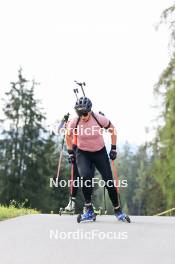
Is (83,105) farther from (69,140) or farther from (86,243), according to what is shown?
(86,243)

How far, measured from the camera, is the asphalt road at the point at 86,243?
5816 mm

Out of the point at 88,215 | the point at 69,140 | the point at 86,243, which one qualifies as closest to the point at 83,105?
the point at 69,140

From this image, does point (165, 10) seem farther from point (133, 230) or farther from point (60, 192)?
point (60, 192)

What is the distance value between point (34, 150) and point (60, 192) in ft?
14.1

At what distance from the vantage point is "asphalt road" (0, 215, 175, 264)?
19.1ft

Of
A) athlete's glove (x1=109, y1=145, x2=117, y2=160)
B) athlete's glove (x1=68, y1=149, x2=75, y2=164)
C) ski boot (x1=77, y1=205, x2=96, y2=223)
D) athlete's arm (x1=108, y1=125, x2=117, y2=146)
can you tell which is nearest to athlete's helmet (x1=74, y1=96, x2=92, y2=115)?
athlete's arm (x1=108, y1=125, x2=117, y2=146)

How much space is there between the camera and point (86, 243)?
6.68 metres

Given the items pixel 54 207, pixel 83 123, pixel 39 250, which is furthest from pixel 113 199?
pixel 54 207

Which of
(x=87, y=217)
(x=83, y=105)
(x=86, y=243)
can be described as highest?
(x=83, y=105)

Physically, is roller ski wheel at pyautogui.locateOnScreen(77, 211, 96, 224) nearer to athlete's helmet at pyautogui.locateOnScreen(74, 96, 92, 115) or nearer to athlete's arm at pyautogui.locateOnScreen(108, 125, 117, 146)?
athlete's arm at pyautogui.locateOnScreen(108, 125, 117, 146)

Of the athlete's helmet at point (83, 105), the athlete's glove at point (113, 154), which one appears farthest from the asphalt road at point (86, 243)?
the athlete's helmet at point (83, 105)

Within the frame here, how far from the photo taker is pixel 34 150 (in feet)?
159

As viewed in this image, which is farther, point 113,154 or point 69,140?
point 69,140

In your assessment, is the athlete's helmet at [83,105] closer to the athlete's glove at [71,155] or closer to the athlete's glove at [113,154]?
the athlete's glove at [113,154]
